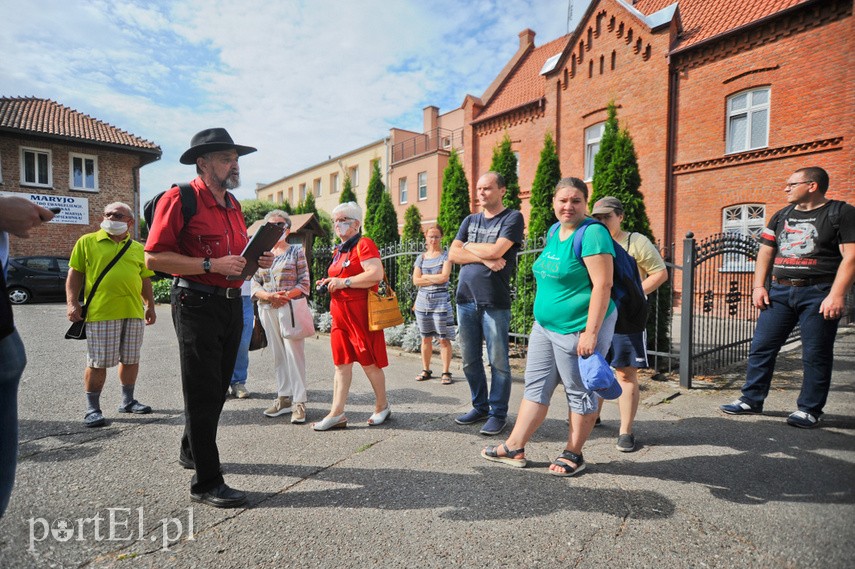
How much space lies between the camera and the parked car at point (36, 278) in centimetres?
1625

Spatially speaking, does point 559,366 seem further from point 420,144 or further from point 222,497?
point 420,144

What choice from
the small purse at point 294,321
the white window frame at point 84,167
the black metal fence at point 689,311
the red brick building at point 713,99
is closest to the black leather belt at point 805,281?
the black metal fence at point 689,311

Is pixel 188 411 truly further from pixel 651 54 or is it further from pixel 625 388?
pixel 651 54

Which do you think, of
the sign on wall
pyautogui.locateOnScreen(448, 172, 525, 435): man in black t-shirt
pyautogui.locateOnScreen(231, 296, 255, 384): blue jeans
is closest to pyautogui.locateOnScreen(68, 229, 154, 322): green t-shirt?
pyautogui.locateOnScreen(231, 296, 255, 384): blue jeans

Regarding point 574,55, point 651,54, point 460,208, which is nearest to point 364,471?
point 460,208

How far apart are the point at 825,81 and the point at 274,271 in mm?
15010

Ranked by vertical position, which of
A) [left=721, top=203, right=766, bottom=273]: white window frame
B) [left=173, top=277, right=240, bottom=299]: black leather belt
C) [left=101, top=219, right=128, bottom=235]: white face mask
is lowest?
[left=173, top=277, right=240, bottom=299]: black leather belt

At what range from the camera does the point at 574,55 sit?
18.1 meters

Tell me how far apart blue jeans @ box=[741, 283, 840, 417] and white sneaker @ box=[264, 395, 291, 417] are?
173 inches

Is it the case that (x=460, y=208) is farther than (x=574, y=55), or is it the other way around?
(x=574, y=55)

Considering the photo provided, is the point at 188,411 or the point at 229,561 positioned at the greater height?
the point at 188,411

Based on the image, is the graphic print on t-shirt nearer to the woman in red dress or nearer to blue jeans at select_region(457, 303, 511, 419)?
blue jeans at select_region(457, 303, 511, 419)

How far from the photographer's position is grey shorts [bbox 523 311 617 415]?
3.12 meters

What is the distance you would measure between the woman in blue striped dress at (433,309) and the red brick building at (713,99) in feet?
36.0
